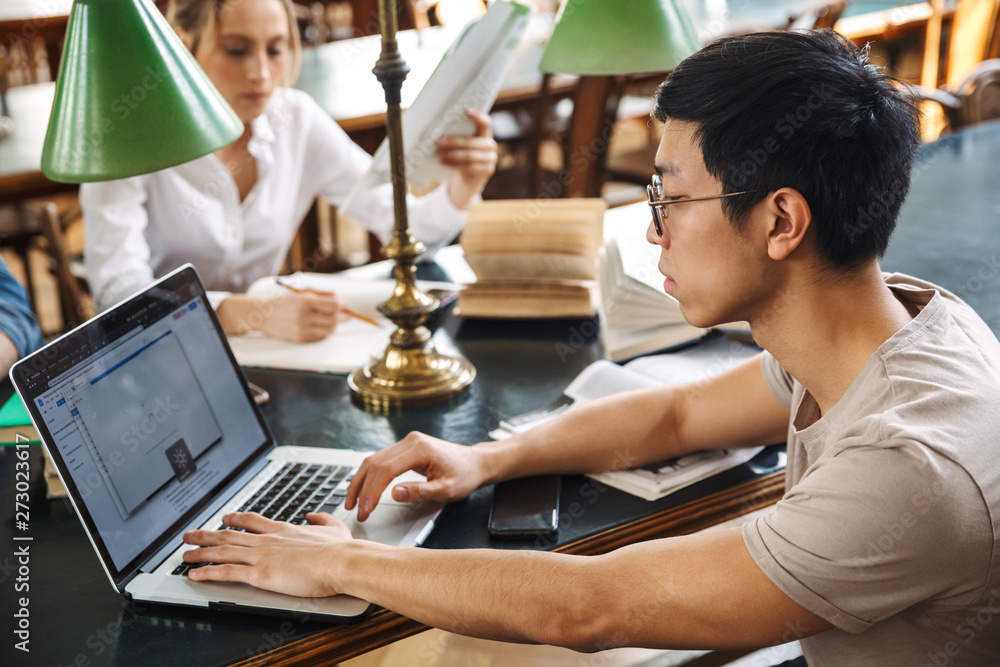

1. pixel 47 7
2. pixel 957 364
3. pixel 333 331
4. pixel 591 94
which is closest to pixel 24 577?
pixel 333 331

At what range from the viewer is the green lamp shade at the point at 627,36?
1.30m

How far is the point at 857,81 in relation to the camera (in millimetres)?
852

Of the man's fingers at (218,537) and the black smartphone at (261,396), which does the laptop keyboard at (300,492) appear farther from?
the black smartphone at (261,396)

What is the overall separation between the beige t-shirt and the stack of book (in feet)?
2.42

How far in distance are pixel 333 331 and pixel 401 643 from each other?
1.68 ft

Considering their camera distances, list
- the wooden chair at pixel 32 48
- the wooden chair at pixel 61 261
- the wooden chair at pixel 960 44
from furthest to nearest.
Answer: the wooden chair at pixel 960 44, the wooden chair at pixel 32 48, the wooden chair at pixel 61 261

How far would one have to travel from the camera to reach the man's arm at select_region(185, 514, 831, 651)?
0.77 meters

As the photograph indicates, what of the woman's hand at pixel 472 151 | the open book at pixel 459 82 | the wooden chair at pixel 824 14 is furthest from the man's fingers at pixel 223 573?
the wooden chair at pixel 824 14

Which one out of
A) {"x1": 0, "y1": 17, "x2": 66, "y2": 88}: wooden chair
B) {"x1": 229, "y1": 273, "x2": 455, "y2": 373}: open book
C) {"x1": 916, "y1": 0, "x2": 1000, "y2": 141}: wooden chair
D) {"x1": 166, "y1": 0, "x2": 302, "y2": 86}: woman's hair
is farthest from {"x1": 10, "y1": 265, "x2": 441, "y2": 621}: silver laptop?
{"x1": 916, "y1": 0, "x2": 1000, "y2": 141}: wooden chair

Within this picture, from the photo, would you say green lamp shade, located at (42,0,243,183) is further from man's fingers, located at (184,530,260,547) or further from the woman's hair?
the woman's hair

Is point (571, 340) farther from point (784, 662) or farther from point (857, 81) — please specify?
point (857, 81)

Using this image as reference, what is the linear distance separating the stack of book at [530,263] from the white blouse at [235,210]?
332 mm

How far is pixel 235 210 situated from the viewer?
191cm

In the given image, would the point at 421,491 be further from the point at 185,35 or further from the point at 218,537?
the point at 185,35
